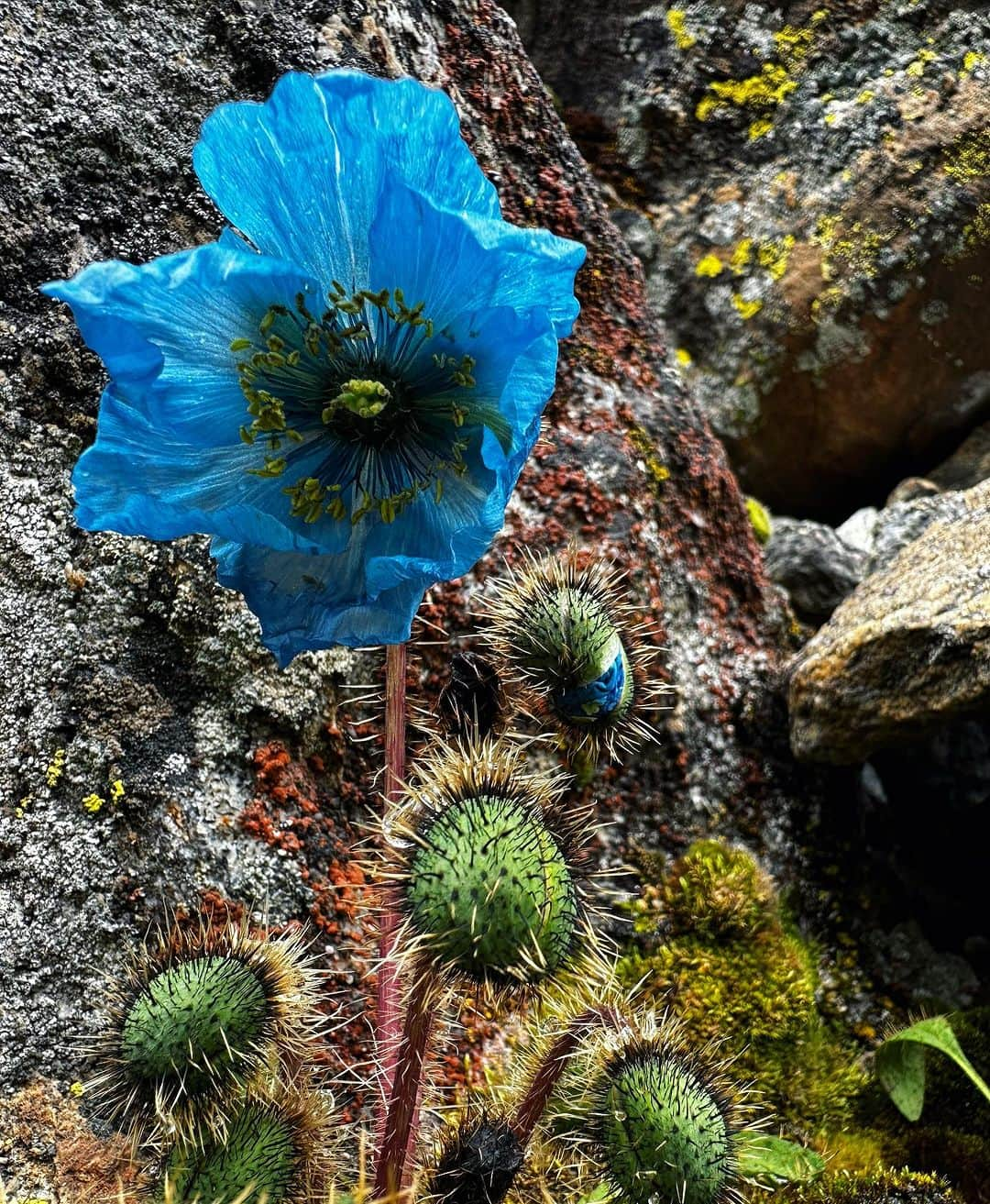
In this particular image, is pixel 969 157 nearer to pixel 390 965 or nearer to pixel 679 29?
pixel 679 29

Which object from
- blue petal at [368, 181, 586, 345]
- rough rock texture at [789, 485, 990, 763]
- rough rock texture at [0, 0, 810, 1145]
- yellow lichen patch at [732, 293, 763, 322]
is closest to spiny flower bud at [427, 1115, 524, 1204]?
rough rock texture at [0, 0, 810, 1145]

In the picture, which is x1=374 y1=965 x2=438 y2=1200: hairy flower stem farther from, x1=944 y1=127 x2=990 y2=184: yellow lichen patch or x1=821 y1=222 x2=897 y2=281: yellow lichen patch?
x1=944 y1=127 x2=990 y2=184: yellow lichen patch

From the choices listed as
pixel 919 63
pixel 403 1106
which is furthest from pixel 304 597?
pixel 919 63

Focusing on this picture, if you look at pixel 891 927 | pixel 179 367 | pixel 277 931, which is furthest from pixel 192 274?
pixel 891 927

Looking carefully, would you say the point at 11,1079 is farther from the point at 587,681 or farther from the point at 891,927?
the point at 891,927

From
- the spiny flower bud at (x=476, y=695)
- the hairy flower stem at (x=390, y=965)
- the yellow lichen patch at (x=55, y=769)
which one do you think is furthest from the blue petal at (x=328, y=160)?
the yellow lichen patch at (x=55, y=769)

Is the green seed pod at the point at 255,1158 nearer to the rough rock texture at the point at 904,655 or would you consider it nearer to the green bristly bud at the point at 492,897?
the green bristly bud at the point at 492,897
